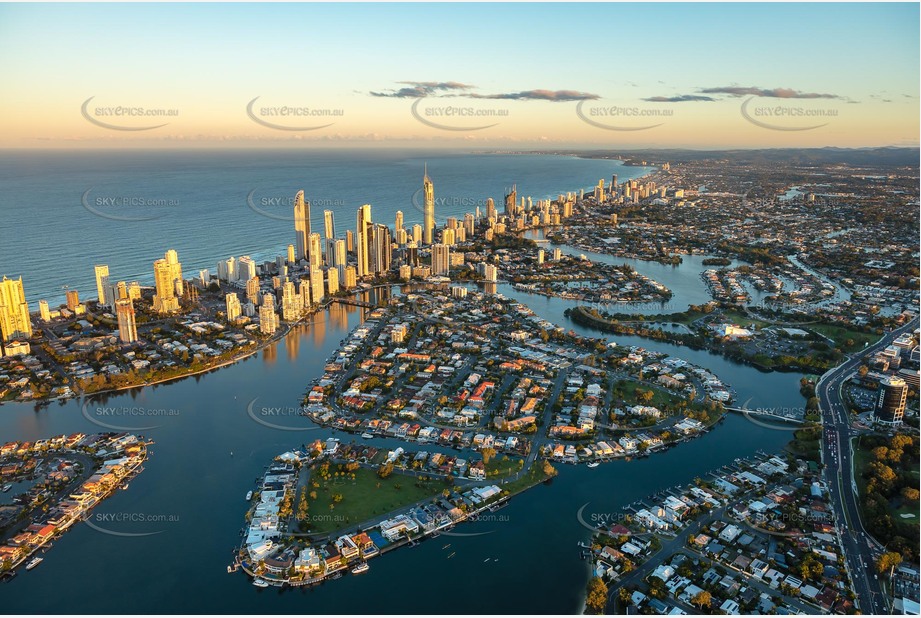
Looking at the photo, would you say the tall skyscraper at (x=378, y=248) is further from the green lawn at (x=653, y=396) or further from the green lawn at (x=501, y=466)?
the green lawn at (x=501, y=466)

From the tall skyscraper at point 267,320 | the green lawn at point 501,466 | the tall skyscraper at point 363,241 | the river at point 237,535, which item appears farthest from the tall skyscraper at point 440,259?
the green lawn at point 501,466

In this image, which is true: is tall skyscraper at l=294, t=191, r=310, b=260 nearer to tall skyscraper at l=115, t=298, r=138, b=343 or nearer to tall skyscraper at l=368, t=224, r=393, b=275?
tall skyscraper at l=368, t=224, r=393, b=275

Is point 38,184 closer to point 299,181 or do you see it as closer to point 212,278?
point 299,181

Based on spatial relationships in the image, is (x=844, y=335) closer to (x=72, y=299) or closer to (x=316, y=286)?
(x=316, y=286)

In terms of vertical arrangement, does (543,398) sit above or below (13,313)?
below

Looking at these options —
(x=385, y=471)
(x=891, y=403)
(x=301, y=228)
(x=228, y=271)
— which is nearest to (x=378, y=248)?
(x=301, y=228)

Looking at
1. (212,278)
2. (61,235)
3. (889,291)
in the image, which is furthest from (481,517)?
(61,235)
